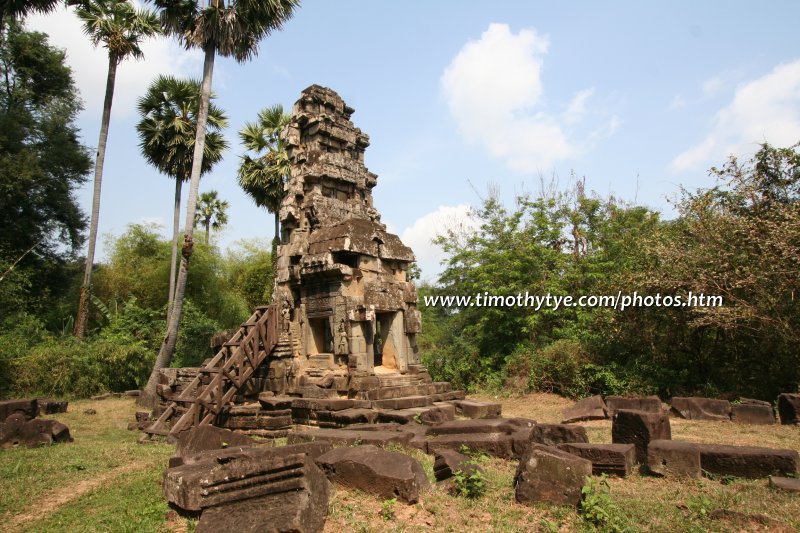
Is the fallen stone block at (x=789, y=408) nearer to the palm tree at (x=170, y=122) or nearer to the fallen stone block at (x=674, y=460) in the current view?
the fallen stone block at (x=674, y=460)

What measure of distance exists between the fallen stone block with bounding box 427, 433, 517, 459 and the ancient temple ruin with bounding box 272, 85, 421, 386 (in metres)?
3.23

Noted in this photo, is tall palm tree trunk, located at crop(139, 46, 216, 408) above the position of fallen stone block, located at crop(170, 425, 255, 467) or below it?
above

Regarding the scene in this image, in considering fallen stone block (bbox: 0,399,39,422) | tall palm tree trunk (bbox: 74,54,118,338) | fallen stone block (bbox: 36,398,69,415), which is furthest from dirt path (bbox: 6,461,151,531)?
tall palm tree trunk (bbox: 74,54,118,338)

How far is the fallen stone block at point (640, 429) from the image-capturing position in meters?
5.82

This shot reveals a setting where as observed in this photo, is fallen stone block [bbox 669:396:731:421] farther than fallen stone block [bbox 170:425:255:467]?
Yes

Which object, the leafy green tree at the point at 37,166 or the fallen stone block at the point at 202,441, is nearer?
the fallen stone block at the point at 202,441

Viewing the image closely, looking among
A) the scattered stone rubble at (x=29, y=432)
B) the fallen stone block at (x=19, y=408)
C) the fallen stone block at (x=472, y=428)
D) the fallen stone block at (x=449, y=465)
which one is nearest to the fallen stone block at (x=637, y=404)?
the fallen stone block at (x=472, y=428)

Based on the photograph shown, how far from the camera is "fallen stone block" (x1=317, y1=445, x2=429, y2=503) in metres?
4.33

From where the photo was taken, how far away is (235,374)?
969 centimetres

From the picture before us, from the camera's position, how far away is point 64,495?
522 centimetres

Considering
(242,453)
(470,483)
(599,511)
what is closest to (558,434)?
(470,483)

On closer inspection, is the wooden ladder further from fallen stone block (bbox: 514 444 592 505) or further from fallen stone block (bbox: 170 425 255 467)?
fallen stone block (bbox: 514 444 592 505)

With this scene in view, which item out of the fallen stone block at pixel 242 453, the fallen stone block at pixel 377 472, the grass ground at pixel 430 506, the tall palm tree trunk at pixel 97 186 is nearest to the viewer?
the grass ground at pixel 430 506

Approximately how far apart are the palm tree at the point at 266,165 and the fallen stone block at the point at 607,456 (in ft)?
57.2
